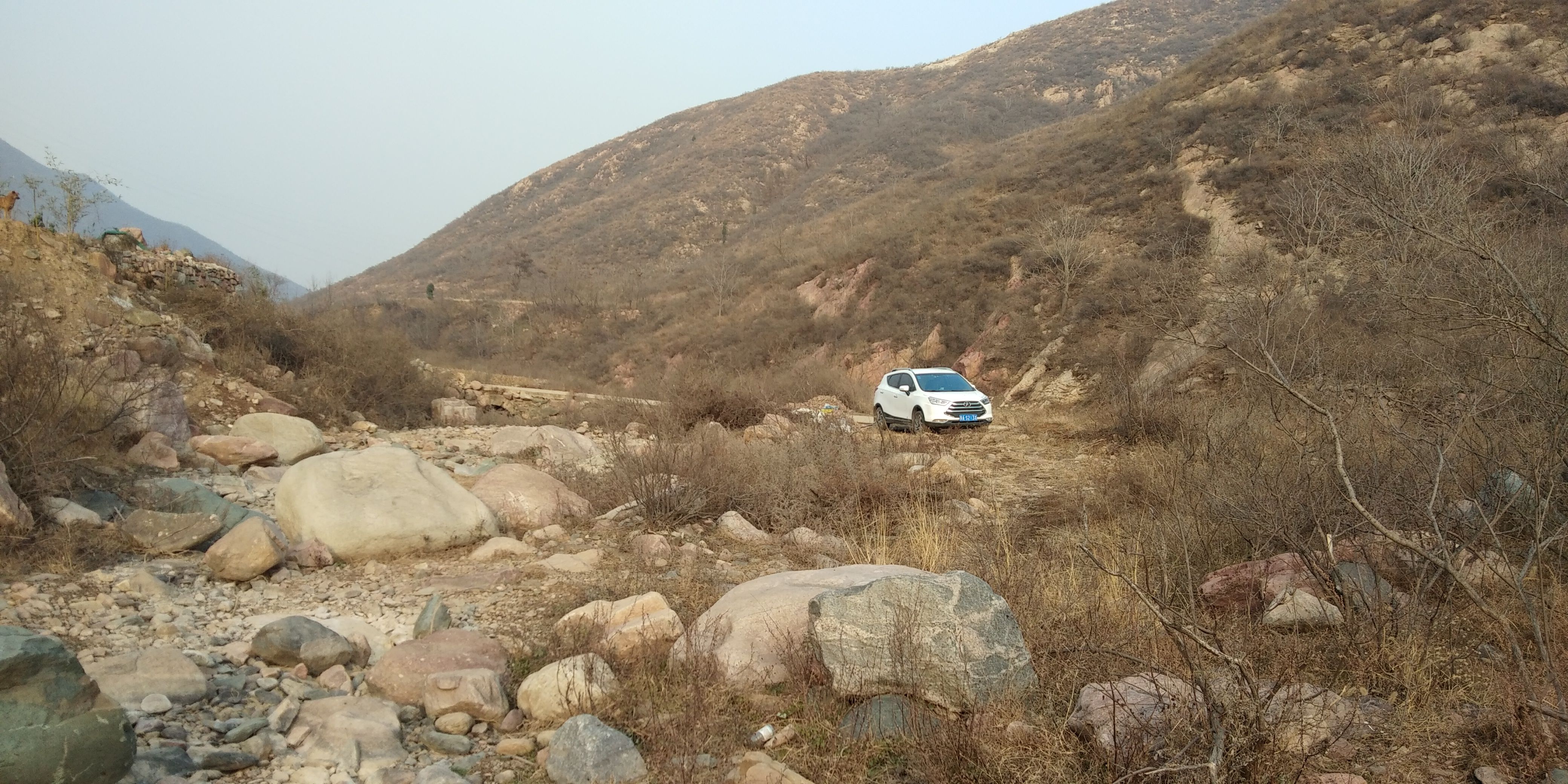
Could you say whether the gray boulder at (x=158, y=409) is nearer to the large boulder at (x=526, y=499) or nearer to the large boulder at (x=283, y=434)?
the large boulder at (x=283, y=434)

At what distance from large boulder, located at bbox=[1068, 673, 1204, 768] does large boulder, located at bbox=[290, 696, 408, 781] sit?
2879 millimetres

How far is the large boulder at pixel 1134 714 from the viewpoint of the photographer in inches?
114

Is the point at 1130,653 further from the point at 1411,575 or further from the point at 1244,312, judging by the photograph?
the point at 1244,312

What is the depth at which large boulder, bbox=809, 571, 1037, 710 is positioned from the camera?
3605 millimetres

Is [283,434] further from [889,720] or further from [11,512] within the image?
[889,720]

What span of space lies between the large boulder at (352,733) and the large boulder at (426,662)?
0.13 meters

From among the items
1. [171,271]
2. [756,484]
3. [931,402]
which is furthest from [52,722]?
[171,271]

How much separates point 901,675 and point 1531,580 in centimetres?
369

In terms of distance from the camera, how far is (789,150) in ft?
229

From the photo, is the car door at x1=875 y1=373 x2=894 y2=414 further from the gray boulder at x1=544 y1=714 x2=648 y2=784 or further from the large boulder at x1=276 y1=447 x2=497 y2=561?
the gray boulder at x1=544 y1=714 x2=648 y2=784

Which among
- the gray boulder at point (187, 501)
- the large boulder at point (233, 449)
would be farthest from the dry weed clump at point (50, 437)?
the large boulder at point (233, 449)

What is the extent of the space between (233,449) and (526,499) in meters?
4.10

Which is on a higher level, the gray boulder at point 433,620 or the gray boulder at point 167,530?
the gray boulder at point 167,530

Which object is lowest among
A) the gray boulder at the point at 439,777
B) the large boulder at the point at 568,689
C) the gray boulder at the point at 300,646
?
the large boulder at the point at 568,689
